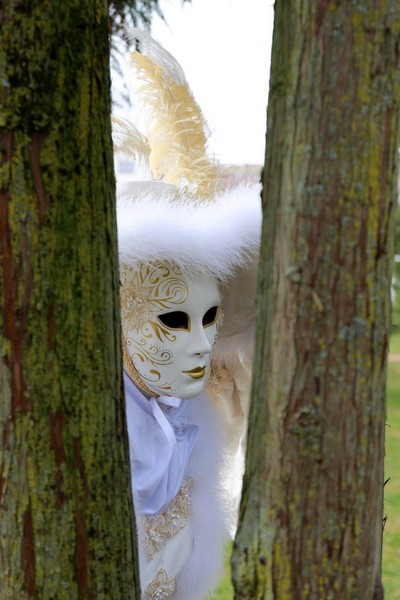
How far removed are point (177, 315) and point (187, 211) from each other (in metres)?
0.27

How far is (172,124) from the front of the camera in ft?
7.12

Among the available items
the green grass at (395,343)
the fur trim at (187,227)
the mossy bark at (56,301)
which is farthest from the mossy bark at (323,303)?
the green grass at (395,343)

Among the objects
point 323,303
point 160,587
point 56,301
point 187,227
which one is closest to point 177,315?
point 187,227

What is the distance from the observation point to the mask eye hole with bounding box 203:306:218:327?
6.79 ft

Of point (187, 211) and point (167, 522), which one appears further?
point (167, 522)

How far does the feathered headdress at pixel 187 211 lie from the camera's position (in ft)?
6.07

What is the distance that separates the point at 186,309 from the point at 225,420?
0.57 metres

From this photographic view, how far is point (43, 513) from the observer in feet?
3.22

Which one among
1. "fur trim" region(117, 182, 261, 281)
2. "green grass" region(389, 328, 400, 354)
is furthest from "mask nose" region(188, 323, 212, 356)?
"green grass" region(389, 328, 400, 354)

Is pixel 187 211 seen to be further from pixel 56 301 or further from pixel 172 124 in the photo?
pixel 56 301

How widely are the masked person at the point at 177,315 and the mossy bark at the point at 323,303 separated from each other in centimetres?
96

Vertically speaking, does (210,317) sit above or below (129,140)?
below

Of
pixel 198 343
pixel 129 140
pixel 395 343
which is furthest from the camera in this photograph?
pixel 395 343

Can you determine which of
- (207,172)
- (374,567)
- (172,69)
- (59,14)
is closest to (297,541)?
(374,567)
